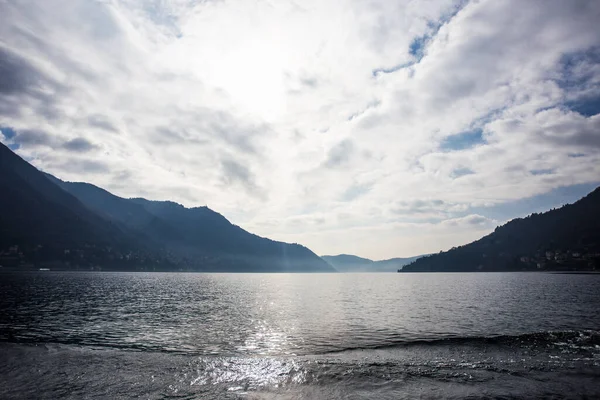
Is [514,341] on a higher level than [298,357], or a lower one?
lower

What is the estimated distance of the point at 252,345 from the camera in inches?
1612

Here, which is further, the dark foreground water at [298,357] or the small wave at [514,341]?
the small wave at [514,341]

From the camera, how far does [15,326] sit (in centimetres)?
4838

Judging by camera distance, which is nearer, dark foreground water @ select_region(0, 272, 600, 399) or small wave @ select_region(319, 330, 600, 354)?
dark foreground water @ select_region(0, 272, 600, 399)

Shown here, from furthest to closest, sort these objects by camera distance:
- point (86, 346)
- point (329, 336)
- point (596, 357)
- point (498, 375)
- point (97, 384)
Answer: point (329, 336) < point (86, 346) < point (596, 357) < point (498, 375) < point (97, 384)

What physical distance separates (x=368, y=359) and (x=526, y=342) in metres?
21.9

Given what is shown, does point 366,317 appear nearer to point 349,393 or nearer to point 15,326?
point 349,393

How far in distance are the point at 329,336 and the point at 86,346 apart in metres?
29.9

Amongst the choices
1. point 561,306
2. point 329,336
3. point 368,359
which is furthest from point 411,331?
point 561,306

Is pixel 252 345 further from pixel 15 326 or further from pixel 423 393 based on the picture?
pixel 15 326

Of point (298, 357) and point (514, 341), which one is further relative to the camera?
point (514, 341)

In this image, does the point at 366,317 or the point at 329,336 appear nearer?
the point at 329,336

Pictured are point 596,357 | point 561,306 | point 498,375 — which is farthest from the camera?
point 561,306

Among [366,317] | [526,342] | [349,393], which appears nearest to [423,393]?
[349,393]
